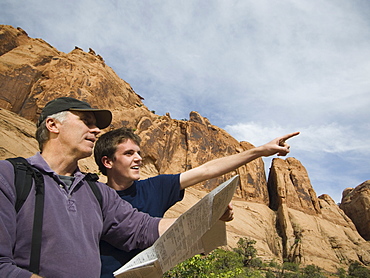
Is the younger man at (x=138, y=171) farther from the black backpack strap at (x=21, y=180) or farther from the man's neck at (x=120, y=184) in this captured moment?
the black backpack strap at (x=21, y=180)

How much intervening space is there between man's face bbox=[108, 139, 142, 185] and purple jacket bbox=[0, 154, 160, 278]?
0.43 meters

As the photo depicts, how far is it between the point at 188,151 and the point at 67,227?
34898 millimetres

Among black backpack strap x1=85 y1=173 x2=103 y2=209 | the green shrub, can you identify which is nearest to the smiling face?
black backpack strap x1=85 y1=173 x2=103 y2=209

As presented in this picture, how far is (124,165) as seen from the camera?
2.15 metres

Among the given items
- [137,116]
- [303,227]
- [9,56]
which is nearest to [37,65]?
[9,56]

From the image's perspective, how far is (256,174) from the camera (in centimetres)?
4241

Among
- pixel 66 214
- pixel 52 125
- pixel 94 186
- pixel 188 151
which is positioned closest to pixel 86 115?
pixel 52 125

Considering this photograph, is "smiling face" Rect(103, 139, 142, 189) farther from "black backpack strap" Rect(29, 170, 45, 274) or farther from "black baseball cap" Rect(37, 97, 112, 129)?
A: "black backpack strap" Rect(29, 170, 45, 274)

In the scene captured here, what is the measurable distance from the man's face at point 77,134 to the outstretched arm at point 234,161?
2.96ft

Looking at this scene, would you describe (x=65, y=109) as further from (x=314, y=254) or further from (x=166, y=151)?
(x=314, y=254)

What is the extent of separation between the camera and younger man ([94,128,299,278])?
213cm

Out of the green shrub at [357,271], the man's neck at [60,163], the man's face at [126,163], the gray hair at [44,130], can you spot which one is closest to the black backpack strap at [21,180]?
the man's neck at [60,163]

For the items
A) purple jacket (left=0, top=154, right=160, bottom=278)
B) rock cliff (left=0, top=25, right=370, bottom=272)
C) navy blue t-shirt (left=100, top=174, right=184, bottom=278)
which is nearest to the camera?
purple jacket (left=0, top=154, right=160, bottom=278)

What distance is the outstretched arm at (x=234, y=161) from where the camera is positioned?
2203 millimetres
